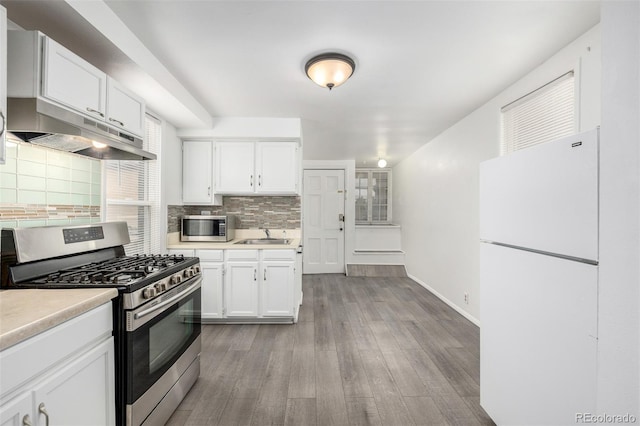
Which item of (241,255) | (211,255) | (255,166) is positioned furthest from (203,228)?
(255,166)

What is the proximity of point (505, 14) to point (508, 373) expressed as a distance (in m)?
2.02

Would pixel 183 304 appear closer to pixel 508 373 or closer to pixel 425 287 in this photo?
pixel 508 373

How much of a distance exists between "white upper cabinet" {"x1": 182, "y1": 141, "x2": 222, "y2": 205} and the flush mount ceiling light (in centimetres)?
195

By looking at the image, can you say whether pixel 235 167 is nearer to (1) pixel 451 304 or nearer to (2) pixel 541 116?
(2) pixel 541 116

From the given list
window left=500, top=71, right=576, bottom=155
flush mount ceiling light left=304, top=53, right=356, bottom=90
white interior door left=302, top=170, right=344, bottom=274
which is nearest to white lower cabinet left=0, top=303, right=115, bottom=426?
flush mount ceiling light left=304, top=53, right=356, bottom=90

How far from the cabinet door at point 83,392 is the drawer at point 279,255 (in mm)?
1941

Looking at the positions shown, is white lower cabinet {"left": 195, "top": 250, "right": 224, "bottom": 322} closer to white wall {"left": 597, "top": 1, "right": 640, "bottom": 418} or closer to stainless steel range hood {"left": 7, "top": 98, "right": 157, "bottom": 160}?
stainless steel range hood {"left": 7, "top": 98, "right": 157, "bottom": 160}

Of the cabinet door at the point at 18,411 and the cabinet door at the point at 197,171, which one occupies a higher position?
the cabinet door at the point at 197,171

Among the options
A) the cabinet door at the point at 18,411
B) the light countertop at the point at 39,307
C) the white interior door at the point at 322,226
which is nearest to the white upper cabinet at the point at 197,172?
the light countertop at the point at 39,307

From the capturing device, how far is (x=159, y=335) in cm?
162

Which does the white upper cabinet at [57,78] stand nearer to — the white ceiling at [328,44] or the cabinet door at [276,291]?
the white ceiling at [328,44]

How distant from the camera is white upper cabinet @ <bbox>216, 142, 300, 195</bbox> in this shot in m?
3.58

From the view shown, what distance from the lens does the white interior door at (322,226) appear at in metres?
5.98

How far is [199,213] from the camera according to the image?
3869mm
